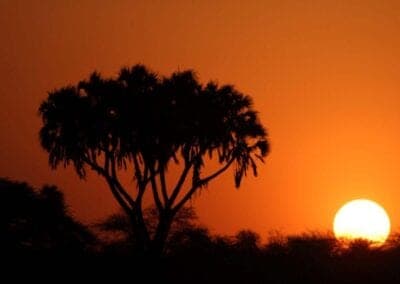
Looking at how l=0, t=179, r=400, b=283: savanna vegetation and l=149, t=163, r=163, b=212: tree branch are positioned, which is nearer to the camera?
l=0, t=179, r=400, b=283: savanna vegetation

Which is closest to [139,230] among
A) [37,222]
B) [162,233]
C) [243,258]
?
[162,233]

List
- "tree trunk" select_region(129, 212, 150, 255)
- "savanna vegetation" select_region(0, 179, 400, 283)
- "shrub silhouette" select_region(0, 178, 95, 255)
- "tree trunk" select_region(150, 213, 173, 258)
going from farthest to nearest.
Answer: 1. "tree trunk" select_region(129, 212, 150, 255)
2. "tree trunk" select_region(150, 213, 173, 258)
3. "shrub silhouette" select_region(0, 178, 95, 255)
4. "savanna vegetation" select_region(0, 179, 400, 283)

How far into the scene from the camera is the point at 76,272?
79.6ft

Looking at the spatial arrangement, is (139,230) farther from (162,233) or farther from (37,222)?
(37,222)

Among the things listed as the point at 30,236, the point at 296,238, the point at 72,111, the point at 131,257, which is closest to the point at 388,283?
the point at 296,238

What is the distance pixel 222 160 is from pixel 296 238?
11.2m

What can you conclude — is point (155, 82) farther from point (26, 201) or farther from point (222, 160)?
point (26, 201)

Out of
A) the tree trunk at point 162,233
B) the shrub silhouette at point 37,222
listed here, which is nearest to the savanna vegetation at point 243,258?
Result: the shrub silhouette at point 37,222

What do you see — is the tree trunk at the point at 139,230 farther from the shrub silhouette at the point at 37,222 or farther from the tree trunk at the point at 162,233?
the shrub silhouette at the point at 37,222

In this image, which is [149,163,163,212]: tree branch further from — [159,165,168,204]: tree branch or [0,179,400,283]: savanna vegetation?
[0,179,400,283]: savanna vegetation

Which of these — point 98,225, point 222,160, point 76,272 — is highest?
point 222,160

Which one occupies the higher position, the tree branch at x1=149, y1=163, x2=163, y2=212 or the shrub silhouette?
the tree branch at x1=149, y1=163, x2=163, y2=212

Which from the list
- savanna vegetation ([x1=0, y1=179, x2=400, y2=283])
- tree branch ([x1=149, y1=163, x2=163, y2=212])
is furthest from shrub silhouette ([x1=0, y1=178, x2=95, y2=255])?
tree branch ([x1=149, y1=163, x2=163, y2=212])

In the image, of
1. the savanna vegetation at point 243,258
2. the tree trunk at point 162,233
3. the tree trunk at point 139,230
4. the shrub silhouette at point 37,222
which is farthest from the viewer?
the tree trunk at point 139,230
